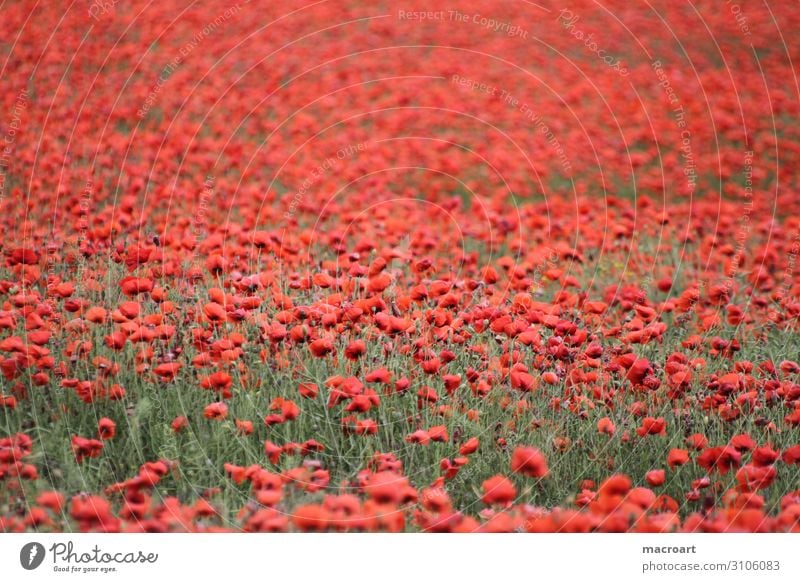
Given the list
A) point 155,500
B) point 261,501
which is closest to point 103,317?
point 155,500

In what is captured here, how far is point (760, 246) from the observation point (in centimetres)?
657

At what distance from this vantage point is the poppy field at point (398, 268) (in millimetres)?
3574

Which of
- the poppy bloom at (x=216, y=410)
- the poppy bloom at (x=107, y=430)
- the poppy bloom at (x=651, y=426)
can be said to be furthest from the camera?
the poppy bloom at (x=651, y=426)

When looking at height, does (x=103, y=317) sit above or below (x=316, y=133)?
below

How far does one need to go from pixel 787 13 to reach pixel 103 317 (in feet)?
29.3

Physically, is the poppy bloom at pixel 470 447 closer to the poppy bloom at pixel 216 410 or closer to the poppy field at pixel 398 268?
the poppy field at pixel 398 268
